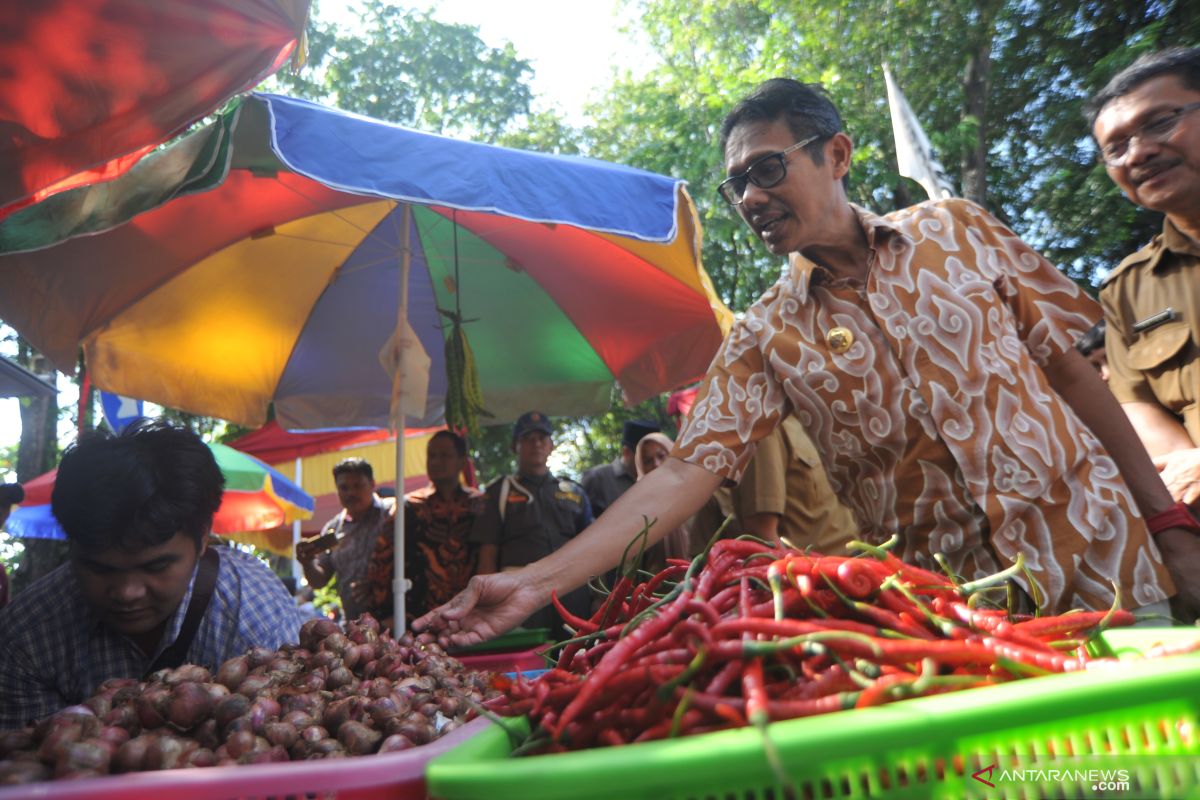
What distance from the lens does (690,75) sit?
56.7ft

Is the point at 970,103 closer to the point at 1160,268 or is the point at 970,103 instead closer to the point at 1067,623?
the point at 1160,268

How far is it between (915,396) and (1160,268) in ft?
3.92

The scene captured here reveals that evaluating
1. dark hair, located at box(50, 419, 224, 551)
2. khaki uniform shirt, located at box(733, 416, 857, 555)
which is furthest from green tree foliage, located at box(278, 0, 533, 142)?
dark hair, located at box(50, 419, 224, 551)

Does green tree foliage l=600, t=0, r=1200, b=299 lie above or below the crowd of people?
above

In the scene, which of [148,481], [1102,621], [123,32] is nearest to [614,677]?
[1102,621]

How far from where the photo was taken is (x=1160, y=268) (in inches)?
105

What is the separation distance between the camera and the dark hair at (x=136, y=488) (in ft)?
7.25

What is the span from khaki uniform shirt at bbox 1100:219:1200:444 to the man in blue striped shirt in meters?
2.61

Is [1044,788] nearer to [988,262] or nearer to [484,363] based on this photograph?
[988,262]

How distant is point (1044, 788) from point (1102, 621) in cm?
46

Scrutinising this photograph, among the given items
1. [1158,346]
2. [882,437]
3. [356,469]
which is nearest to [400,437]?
[356,469]

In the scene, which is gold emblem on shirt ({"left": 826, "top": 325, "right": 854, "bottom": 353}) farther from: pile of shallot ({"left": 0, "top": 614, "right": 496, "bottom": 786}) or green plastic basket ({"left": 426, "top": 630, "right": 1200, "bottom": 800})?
green plastic basket ({"left": 426, "top": 630, "right": 1200, "bottom": 800})

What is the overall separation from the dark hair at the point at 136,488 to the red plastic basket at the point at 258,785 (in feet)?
4.95

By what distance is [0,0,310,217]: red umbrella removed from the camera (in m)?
2.30
